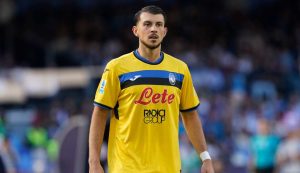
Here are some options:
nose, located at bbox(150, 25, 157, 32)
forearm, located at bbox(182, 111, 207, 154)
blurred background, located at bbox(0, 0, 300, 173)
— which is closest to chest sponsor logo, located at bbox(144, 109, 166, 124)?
forearm, located at bbox(182, 111, 207, 154)

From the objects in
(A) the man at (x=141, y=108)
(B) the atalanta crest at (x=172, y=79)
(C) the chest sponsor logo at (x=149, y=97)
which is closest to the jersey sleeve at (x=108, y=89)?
(A) the man at (x=141, y=108)

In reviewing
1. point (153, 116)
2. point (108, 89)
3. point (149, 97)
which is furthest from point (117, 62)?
point (153, 116)

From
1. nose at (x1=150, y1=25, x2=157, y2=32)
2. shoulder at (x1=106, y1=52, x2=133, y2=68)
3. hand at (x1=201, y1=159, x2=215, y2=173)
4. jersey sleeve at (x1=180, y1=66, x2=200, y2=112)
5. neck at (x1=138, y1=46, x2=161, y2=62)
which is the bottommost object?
hand at (x1=201, y1=159, x2=215, y2=173)

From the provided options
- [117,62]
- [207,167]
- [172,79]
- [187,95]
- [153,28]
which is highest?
[153,28]

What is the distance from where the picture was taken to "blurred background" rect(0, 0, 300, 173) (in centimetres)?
1692

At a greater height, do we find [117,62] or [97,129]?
[117,62]

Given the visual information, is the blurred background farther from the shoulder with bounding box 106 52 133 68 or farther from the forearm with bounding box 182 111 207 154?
the shoulder with bounding box 106 52 133 68

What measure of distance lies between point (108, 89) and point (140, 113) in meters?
0.31

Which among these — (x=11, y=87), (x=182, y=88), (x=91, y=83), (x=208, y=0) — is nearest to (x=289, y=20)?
(x=208, y=0)

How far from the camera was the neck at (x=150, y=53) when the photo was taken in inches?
295

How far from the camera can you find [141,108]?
7.41 metres

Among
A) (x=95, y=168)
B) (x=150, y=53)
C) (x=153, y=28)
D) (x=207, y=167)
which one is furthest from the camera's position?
(x=207, y=167)

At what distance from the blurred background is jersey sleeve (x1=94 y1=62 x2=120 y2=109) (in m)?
5.17

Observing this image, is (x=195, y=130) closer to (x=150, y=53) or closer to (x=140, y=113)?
(x=140, y=113)
